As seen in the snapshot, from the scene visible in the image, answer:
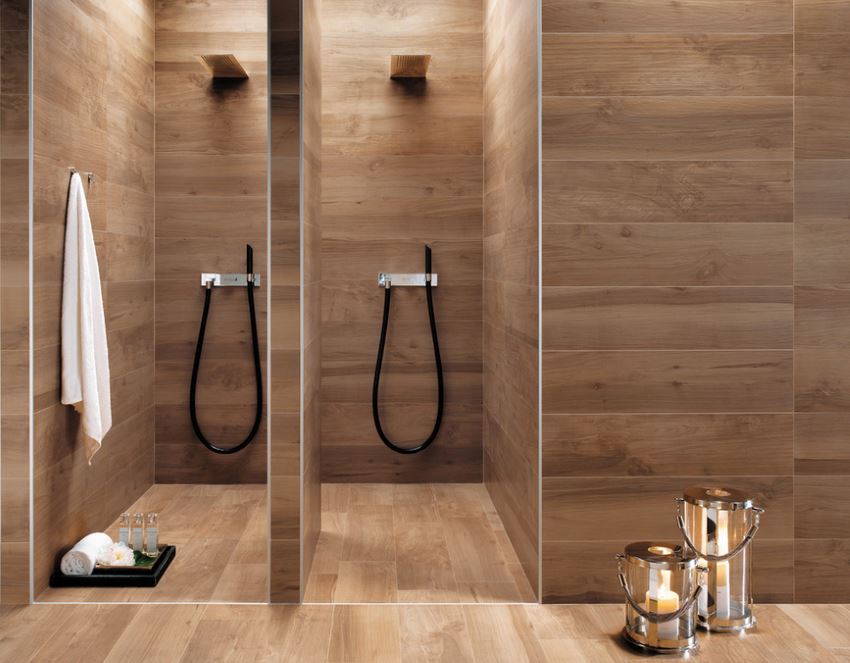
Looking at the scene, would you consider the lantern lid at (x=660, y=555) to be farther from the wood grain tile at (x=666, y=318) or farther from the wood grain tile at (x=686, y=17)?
the wood grain tile at (x=686, y=17)

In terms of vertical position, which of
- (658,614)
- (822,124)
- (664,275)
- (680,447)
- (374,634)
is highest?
(822,124)

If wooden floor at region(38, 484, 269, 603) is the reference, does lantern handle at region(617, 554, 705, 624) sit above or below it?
above

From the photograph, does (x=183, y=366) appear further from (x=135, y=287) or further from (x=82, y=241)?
(x=82, y=241)

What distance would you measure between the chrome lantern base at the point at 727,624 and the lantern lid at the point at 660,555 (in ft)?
0.88

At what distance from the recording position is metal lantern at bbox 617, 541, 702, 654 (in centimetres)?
274

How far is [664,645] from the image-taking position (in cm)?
273

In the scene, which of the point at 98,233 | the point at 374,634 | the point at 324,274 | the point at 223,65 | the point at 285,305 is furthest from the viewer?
the point at 324,274

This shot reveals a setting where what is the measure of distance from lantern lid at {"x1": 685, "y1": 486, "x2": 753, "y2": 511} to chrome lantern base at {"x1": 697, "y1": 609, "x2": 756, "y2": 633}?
1.19ft

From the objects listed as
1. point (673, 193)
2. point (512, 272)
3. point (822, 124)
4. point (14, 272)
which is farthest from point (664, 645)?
point (14, 272)

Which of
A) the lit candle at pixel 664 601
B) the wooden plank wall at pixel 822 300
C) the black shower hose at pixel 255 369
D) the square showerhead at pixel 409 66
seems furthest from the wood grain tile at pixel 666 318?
the black shower hose at pixel 255 369

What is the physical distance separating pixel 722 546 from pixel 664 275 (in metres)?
0.92

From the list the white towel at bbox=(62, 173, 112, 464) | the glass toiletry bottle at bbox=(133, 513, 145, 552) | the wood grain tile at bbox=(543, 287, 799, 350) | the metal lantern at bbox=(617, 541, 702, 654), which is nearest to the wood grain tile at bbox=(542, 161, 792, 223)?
the wood grain tile at bbox=(543, 287, 799, 350)

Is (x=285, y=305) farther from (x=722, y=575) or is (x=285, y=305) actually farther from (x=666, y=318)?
(x=722, y=575)

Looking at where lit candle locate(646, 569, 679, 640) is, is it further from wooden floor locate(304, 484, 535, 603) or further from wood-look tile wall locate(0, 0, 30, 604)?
wood-look tile wall locate(0, 0, 30, 604)
